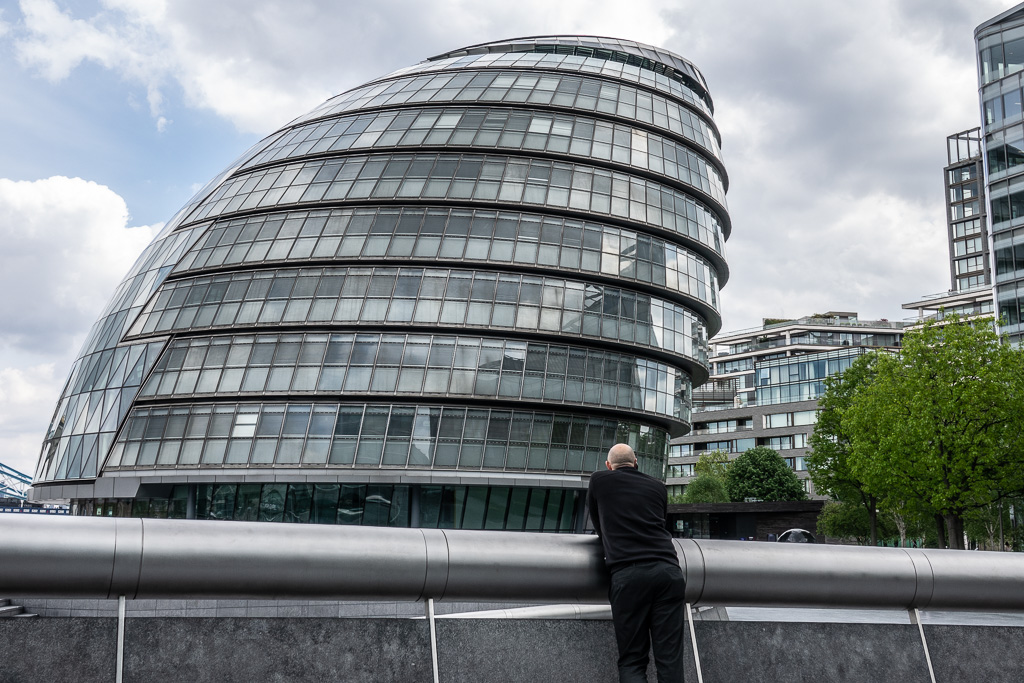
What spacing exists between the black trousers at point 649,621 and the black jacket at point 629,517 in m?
0.10

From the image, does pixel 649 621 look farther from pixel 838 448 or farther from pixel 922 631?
pixel 838 448

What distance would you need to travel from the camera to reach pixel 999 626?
22.1ft

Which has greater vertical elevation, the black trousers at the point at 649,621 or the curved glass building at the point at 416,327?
the curved glass building at the point at 416,327

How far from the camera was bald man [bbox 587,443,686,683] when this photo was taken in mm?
5535

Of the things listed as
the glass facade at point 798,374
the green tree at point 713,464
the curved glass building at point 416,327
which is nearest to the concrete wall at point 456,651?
the curved glass building at point 416,327

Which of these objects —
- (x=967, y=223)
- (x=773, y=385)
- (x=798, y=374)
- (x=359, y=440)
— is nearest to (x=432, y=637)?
(x=359, y=440)

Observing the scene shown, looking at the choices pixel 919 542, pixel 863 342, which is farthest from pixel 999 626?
pixel 863 342

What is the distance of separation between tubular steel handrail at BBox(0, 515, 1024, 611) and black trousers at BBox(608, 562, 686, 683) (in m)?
0.34

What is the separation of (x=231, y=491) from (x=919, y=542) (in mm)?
66657

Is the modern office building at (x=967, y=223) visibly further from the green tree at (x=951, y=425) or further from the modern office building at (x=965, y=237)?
the green tree at (x=951, y=425)

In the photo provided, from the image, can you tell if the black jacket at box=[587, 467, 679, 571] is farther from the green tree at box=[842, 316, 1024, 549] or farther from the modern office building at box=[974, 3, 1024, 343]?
the modern office building at box=[974, 3, 1024, 343]

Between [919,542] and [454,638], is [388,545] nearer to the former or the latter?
[454,638]

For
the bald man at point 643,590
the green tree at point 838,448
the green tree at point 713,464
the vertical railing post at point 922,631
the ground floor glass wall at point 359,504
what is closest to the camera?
the bald man at point 643,590

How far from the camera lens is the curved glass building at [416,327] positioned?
3616cm
